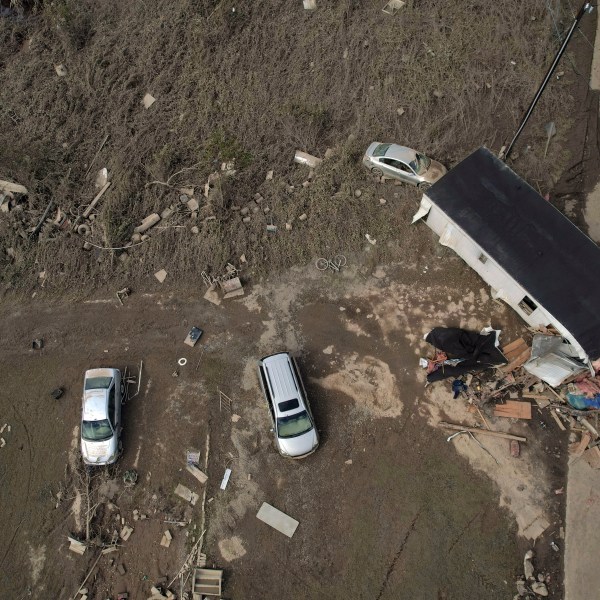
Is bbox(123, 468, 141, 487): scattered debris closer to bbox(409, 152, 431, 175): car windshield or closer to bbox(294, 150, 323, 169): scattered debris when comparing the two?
bbox(294, 150, 323, 169): scattered debris

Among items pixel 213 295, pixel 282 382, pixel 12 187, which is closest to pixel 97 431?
pixel 213 295

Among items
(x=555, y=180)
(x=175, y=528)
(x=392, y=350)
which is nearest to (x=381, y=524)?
(x=392, y=350)

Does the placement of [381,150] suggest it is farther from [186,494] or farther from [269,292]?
[186,494]

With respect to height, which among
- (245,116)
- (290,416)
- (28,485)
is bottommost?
(28,485)

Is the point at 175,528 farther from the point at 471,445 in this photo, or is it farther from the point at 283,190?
the point at 283,190

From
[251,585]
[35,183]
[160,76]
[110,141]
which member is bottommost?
[251,585]

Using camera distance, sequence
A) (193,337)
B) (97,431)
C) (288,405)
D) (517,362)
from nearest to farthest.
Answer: (288,405) → (97,431) → (517,362) → (193,337)
